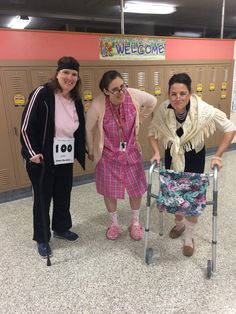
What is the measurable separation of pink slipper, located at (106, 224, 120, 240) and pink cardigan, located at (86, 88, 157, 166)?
64 cm

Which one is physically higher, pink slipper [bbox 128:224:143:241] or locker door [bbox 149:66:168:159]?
locker door [bbox 149:66:168:159]

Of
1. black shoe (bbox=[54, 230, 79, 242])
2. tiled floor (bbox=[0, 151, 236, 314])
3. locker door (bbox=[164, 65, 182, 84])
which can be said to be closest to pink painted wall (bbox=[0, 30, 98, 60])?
locker door (bbox=[164, 65, 182, 84])

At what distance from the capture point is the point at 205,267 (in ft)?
6.19

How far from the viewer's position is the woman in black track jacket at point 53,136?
1.78 meters

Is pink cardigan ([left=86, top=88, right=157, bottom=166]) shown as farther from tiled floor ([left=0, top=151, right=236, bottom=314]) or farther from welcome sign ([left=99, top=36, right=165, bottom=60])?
welcome sign ([left=99, top=36, right=165, bottom=60])

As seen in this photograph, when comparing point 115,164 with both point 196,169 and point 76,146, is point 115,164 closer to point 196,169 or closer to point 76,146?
point 76,146

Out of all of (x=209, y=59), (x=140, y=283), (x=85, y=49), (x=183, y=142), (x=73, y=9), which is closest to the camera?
(x=140, y=283)

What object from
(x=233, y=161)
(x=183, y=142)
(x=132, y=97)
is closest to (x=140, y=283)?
(x=183, y=142)

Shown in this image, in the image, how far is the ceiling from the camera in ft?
12.2

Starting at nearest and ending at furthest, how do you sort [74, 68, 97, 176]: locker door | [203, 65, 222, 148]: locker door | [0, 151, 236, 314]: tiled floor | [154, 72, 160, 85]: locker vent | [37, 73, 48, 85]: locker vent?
[0, 151, 236, 314]: tiled floor, [37, 73, 48, 85]: locker vent, [74, 68, 97, 176]: locker door, [154, 72, 160, 85]: locker vent, [203, 65, 222, 148]: locker door

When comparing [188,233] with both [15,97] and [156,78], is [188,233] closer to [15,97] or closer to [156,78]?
[15,97]

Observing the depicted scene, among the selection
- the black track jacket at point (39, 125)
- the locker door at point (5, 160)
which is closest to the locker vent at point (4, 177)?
the locker door at point (5, 160)

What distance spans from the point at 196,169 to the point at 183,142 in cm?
24

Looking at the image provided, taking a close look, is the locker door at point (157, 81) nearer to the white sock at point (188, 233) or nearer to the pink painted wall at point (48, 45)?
the pink painted wall at point (48, 45)
